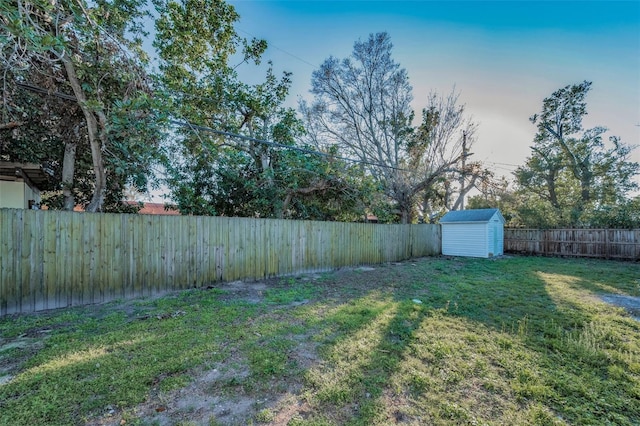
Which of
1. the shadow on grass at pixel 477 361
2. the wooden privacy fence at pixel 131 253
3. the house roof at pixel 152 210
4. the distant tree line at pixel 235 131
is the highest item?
the distant tree line at pixel 235 131

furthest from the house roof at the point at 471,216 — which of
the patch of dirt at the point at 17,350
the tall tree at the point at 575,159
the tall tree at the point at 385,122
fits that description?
the patch of dirt at the point at 17,350

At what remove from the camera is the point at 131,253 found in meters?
4.63

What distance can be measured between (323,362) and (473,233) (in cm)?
1120

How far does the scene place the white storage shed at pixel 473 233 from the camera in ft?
37.5

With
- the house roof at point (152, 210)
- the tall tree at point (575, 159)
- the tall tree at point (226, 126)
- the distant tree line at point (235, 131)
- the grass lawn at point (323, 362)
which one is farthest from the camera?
the tall tree at point (575, 159)

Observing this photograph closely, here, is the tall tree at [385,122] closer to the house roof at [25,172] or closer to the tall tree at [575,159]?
the tall tree at [575,159]

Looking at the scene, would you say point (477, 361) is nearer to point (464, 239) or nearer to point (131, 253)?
point (131, 253)

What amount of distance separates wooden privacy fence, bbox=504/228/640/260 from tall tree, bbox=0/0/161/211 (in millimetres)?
14912

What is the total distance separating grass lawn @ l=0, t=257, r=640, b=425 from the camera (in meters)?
1.90

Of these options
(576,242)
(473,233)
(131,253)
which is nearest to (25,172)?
(131,253)

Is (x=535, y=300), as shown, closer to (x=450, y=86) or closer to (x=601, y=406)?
(x=601, y=406)

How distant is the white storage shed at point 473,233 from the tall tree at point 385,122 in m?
2.01

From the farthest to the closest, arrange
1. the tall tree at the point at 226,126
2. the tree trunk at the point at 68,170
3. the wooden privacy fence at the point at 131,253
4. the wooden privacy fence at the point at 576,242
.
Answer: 1. the wooden privacy fence at the point at 576,242
2. the tall tree at the point at 226,126
3. the tree trunk at the point at 68,170
4. the wooden privacy fence at the point at 131,253

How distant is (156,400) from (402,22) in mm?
10152
